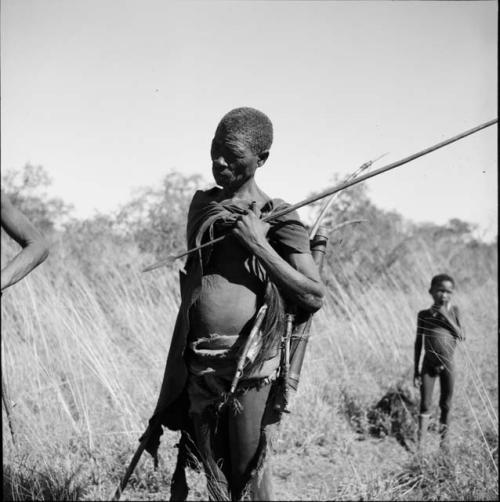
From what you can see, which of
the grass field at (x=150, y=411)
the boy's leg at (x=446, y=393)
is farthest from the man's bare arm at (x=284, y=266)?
the boy's leg at (x=446, y=393)

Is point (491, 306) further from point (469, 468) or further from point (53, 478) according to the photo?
point (53, 478)

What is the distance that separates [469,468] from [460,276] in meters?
9.29

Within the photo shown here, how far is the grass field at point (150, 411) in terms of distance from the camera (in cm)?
314

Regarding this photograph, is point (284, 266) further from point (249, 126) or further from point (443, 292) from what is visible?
point (443, 292)

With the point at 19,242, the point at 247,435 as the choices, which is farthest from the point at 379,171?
the point at 19,242

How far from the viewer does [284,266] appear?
1914 millimetres

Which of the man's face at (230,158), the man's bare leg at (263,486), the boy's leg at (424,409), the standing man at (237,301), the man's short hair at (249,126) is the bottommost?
the boy's leg at (424,409)

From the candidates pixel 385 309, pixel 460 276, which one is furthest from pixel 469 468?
pixel 460 276

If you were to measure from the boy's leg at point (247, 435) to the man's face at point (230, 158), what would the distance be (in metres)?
0.80

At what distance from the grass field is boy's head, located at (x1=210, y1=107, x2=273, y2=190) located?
137 centimetres

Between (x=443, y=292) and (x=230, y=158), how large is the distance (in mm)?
3323

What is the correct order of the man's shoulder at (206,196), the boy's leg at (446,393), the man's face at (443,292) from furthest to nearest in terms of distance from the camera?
1. the man's face at (443,292)
2. the boy's leg at (446,393)
3. the man's shoulder at (206,196)

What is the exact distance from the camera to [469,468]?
3336mm

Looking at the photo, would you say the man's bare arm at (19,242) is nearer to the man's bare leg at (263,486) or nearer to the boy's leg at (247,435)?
the boy's leg at (247,435)
